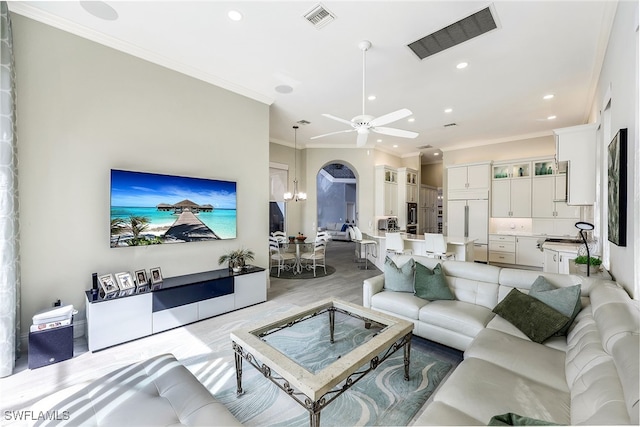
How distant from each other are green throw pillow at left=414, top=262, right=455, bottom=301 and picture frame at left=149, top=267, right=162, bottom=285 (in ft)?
10.4

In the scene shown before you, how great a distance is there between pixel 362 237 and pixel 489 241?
3451 millimetres

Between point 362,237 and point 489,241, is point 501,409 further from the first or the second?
point 489,241

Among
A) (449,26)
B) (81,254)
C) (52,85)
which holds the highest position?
(449,26)

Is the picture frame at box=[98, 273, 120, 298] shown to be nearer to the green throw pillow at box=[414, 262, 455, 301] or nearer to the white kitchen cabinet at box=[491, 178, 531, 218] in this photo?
the green throw pillow at box=[414, 262, 455, 301]

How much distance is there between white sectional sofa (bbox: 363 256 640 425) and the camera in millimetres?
1187

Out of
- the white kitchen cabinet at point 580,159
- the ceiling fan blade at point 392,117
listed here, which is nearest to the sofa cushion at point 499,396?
the ceiling fan blade at point 392,117

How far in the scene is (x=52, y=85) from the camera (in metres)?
2.81

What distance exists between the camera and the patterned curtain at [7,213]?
2.33 metres

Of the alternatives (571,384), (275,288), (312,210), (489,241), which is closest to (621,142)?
(571,384)

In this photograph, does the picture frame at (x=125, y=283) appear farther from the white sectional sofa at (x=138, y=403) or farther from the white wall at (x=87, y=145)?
the white sectional sofa at (x=138, y=403)

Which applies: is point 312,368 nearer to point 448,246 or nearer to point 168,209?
point 168,209

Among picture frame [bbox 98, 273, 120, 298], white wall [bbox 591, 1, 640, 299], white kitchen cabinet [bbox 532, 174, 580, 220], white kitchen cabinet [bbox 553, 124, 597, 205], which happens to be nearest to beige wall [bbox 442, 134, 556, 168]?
white kitchen cabinet [bbox 532, 174, 580, 220]

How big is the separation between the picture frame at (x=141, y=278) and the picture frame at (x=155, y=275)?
0.06m

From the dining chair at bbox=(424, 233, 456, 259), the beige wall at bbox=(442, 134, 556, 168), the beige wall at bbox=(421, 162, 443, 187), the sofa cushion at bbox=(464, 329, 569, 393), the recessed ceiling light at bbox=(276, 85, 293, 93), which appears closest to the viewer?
the sofa cushion at bbox=(464, 329, 569, 393)
